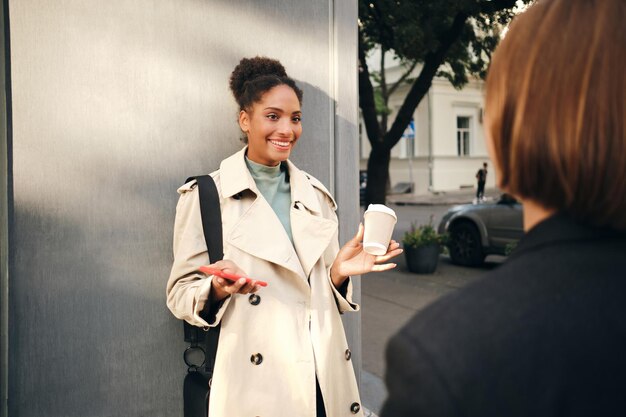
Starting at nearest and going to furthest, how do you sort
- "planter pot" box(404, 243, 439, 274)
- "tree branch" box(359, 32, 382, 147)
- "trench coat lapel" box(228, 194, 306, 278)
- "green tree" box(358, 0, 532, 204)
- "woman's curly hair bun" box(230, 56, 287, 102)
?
"trench coat lapel" box(228, 194, 306, 278)
"woman's curly hair bun" box(230, 56, 287, 102)
"green tree" box(358, 0, 532, 204)
"planter pot" box(404, 243, 439, 274)
"tree branch" box(359, 32, 382, 147)

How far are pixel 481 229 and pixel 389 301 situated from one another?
296cm

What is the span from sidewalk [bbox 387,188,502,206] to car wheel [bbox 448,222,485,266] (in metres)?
16.2

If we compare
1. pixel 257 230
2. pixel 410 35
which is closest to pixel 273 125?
pixel 257 230

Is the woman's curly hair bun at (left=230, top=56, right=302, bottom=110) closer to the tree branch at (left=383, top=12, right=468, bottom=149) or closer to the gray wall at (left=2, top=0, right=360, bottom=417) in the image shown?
the gray wall at (left=2, top=0, right=360, bottom=417)

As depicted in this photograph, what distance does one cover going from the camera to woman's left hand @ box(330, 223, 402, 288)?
2311mm

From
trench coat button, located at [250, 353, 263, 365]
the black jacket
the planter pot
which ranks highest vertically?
the black jacket

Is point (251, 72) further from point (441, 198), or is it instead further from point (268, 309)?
point (441, 198)

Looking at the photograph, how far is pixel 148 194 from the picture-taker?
9.73 ft

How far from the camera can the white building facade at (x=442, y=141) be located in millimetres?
32344

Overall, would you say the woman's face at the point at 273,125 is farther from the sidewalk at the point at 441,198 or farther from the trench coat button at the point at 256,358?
the sidewalk at the point at 441,198

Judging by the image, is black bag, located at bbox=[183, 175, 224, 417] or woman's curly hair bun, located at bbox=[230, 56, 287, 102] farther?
woman's curly hair bun, located at bbox=[230, 56, 287, 102]

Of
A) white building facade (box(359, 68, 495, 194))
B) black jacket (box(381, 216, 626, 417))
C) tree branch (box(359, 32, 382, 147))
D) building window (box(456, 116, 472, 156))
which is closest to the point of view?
black jacket (box(381, 216, 626, 417))

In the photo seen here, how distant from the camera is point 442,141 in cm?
3272

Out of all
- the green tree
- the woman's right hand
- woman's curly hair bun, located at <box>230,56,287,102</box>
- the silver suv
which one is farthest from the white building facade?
the woman's right hand
